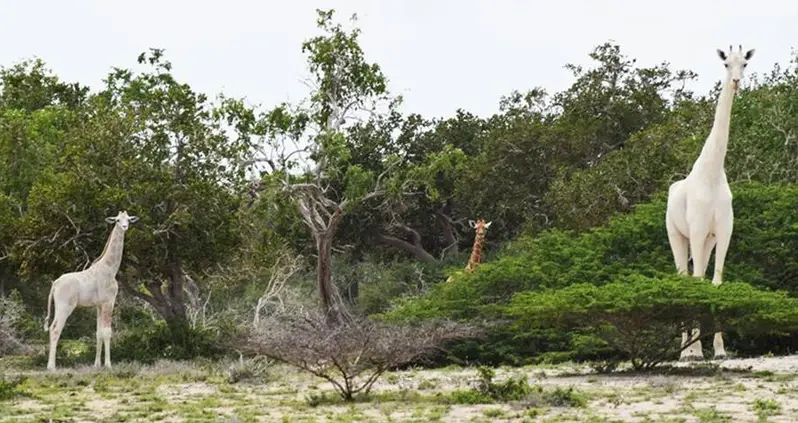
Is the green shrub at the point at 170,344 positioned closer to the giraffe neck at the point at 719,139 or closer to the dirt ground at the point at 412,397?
the dirt ground at the point at 412,397

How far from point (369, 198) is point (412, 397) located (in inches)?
689

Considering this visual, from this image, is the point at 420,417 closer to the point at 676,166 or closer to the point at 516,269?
the point at 516,269

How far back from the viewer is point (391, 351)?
581 inches

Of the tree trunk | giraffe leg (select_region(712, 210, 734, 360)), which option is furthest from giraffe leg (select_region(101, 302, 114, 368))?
giraffe leg (select_region(712, 210, 734, 360))

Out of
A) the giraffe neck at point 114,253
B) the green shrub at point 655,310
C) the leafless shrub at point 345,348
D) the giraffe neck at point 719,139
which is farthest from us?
the giraffe neck at point 114,253

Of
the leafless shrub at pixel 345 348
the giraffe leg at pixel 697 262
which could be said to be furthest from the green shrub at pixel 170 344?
the leafless shrub at pixel 345 348

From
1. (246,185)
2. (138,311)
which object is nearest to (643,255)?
(246,185)

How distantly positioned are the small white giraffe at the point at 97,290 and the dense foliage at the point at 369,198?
1.66 metres

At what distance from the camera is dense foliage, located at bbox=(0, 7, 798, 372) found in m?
21.7

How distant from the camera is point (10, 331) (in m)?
26.5

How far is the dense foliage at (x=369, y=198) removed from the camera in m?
21.7

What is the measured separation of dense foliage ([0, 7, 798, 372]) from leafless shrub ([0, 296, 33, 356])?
18.9 inches

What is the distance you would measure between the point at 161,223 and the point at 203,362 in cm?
350

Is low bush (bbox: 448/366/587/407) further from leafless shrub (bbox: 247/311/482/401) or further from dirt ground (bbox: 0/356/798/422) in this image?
leafless shrub (bbox: 247/311/482/401)
